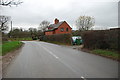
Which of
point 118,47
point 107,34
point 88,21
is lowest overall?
point 118,47

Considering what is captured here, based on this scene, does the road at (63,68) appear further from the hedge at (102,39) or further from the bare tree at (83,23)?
the bare tree at (83,23)

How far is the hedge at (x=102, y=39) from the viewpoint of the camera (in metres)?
13.4

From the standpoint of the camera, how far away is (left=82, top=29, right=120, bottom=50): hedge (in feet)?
44.0

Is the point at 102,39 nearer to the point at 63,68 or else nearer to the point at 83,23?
the point at 63,68

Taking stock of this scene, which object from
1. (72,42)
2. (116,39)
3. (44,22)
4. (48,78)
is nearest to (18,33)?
(44,22)

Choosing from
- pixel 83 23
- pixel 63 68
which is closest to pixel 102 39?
pixel 63 68

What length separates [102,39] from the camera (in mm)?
16344

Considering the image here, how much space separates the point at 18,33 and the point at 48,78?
7760 centimetres

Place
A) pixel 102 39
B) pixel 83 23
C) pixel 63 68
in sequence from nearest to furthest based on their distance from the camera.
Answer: pixel 63 68 → pixel 102 39 → pixel 83 23

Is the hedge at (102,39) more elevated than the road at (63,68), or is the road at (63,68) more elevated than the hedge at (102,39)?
the hedge at (102,39)

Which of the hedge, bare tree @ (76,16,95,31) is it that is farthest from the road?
bare tree @ (76,16,95,31)

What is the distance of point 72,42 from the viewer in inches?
1230

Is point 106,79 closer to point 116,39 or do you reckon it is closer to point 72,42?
point 116,39

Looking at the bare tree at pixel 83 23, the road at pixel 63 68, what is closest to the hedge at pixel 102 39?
the road at pixel 63 68
